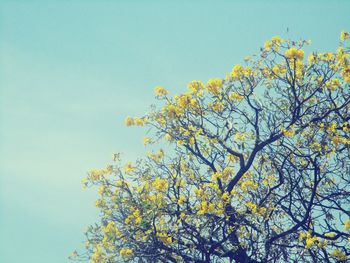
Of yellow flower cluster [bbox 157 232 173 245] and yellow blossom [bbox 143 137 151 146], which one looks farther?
yellow blossom [bbox 143 137 151 146]

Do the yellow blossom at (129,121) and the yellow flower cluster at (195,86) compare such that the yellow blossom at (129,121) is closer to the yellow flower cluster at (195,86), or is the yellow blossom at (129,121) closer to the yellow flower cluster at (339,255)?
the yellow flower cluster at (195,86)

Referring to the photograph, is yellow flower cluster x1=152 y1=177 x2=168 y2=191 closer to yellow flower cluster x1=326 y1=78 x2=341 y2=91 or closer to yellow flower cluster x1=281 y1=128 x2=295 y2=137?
yellow flower cluster x1=281 y1=128 x2=295 y2=137

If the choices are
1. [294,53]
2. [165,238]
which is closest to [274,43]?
[294,53]

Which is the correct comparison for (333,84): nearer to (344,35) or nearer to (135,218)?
(344,35)

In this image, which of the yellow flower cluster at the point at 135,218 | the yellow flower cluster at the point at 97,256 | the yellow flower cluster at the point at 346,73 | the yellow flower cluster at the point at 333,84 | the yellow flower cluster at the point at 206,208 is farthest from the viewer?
the yellow flower cluster at the point at 97,256

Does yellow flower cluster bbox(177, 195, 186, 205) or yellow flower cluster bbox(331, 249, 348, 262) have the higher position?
yellow flower cluster bbox(177, 195, 186, 205)

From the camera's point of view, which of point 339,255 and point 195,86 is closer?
point 339,255

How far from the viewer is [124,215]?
356 inches

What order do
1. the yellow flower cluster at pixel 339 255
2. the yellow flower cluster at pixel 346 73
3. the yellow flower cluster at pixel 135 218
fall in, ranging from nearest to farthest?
the yellow flower cluster at pixel 339 255
the yellow flower cluster at pixel 135 218
the yellow flower cluster at pixel 346 73

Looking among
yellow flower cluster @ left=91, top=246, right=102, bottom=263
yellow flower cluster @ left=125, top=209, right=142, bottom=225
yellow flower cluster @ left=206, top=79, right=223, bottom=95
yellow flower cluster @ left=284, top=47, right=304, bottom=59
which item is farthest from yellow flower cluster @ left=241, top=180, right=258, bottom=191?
yellow flower cluster @ left=91, top=246, right=102, bottom=263

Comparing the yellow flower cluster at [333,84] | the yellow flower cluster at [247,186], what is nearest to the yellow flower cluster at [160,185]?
the yellow flower cluster at [247,186]

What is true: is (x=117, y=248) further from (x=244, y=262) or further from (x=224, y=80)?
(x=224, y=80)

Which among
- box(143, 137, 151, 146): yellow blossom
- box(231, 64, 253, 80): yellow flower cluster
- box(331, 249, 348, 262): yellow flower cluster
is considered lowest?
box(331, 249, 348, 262): yellow flower cluster

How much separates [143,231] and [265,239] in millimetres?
2521
